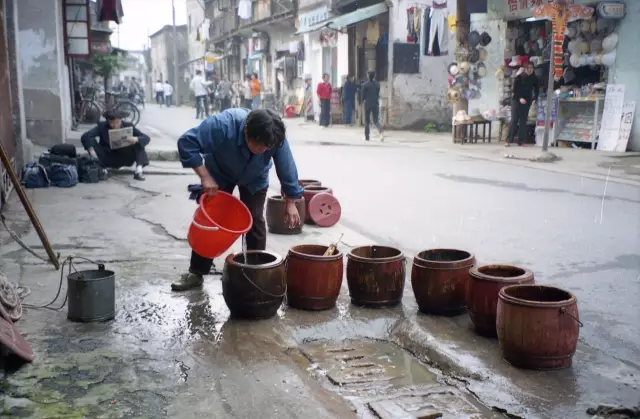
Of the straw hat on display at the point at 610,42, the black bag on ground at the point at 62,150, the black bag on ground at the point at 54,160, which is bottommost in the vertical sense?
the black bag on ground at the point at 54,160

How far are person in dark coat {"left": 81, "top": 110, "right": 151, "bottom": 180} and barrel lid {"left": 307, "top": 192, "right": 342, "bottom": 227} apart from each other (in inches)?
162

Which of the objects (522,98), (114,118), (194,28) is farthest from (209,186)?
(194,28)

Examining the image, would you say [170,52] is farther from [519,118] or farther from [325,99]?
[519,118]

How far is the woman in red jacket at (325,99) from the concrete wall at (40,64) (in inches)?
475

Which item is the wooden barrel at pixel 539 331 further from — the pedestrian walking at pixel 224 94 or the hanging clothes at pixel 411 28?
the pedestrian walking at pixel 224 94

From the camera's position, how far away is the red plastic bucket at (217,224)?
4141 millimetres

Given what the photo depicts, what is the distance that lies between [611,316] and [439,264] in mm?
1254

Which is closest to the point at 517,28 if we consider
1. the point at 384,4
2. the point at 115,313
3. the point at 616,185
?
the point at 384,4

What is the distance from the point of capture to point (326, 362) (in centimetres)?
378

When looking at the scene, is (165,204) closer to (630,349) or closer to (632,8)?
(630,349)

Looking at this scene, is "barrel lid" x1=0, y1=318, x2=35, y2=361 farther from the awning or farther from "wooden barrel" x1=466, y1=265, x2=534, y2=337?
the awning

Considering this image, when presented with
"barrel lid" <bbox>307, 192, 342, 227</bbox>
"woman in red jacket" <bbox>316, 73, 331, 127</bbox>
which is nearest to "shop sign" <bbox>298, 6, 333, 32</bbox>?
"woman in red jacket" <bbox>316, 73, 331, 127</bbox>

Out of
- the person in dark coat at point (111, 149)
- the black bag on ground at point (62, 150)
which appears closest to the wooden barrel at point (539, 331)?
the person in dark coat at point (111, 149)

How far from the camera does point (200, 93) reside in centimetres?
2789
